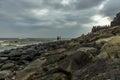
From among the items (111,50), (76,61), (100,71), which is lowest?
(100,71)

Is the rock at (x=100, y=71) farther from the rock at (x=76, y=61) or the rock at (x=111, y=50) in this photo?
the rock at (x=111, y=50)

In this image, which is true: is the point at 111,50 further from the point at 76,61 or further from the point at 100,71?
the point at 100,71

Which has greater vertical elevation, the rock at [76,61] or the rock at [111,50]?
the rock at [111,50]

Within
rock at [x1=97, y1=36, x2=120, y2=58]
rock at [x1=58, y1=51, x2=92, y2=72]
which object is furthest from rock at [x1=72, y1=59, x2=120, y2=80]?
rock at [x1=97, y1=36, x2=120, y2=58]

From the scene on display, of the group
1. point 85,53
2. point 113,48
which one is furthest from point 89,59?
Answer: point 113,48

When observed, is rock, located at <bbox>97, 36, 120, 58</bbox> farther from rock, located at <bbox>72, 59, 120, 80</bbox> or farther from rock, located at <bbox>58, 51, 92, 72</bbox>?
rock, located at <bbox>72, 59, 120, 80</bbox>

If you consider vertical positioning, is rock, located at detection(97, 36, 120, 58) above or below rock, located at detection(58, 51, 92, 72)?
above

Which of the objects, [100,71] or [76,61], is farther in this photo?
[76,61]

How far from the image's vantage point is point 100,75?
391 inches

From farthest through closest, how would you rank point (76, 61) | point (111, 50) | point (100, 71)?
point (111, 50)
point (76, 61)
point (100, 71)

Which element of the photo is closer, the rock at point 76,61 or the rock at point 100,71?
the rock at point 100,71

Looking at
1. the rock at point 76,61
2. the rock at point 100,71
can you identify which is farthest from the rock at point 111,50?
the rock at point 100,71

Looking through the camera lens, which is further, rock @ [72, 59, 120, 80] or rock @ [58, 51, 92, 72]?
rock @ [58, 51, 92, 72]

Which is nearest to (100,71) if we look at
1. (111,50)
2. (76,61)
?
(76,61)
